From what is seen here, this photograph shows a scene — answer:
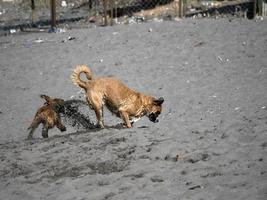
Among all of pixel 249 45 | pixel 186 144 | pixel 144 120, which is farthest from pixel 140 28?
pixel 186 144

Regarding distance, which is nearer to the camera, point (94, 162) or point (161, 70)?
point (94, 162)

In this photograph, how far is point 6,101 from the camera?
13.1 m

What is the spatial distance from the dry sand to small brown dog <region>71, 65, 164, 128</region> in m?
0.30

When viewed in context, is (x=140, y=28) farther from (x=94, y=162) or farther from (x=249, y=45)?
(x=94, y=162)

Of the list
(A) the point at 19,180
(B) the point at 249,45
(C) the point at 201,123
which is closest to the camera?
(A) the point at 19,180

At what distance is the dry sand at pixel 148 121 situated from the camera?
22.4 feet

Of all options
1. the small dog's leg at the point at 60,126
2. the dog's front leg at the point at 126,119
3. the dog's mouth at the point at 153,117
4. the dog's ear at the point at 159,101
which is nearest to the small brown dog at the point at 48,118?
the small dog's leg at the point at 60,126

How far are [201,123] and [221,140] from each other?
1418mm

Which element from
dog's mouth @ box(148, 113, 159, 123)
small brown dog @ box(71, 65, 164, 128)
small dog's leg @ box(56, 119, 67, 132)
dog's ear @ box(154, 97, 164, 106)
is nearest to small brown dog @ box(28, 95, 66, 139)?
small dog's leg @ box(56, 119, 67, 132)

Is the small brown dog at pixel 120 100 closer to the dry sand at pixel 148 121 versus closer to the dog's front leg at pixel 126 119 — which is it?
the dog's front leg at pixel 126 119

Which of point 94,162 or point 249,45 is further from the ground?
point 249,45

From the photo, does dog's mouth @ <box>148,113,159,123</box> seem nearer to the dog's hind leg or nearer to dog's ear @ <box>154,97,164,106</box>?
dog's ear @ <box>154,97,164,106</box>

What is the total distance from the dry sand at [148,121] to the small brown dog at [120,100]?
0.30 m

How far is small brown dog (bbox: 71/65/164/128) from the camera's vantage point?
32.3 ft
